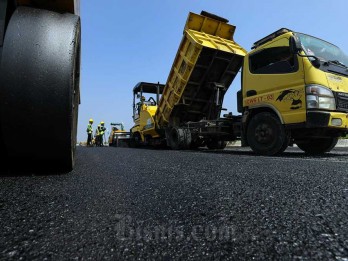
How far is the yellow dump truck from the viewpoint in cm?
454

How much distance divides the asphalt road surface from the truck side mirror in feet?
11.1

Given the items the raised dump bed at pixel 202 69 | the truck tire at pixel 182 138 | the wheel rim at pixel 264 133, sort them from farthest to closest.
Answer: the truck tire at pixel 182 138
the raised dump bed at pixel 202 69
the wheel rim at pixel 264 133

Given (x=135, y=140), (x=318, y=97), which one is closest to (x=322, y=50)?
(x=318, y=97)

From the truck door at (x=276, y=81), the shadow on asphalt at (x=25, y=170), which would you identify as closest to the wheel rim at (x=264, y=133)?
the truck door at (x=276, y=81)

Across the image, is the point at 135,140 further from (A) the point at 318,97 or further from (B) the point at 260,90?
(A) the point at 318,97

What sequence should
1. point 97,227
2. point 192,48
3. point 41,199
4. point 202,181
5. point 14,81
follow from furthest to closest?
point 192,48, point 202,181, point 14,81, point 41,199, point 97,227

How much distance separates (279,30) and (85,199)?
5010 millimetres

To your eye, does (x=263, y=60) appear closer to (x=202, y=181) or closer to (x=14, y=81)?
(x=202, y=181)

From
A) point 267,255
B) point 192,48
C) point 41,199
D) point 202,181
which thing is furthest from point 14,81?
point 192,48

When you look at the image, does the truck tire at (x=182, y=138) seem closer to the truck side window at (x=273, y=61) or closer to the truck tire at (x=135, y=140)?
the truck side window at (x=273, y=61)

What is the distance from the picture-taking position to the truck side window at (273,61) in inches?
190

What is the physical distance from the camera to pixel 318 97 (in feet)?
14.5

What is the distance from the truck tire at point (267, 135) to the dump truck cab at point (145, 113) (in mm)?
4215

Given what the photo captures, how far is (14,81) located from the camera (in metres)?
1.77
